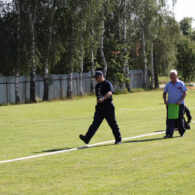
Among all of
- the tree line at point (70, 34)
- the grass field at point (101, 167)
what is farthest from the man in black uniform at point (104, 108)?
the tree line at point (70, 34)

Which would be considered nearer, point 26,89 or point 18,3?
point 18,3

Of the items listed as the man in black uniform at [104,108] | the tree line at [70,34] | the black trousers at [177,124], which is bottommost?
the black trousers at [177,124]

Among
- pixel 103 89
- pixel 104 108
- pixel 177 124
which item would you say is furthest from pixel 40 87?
pixel 103 89

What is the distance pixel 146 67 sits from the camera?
55.1m

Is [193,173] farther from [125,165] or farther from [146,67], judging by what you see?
[146,67]

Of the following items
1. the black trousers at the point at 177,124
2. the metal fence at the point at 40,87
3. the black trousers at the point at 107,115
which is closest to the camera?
the black trousers at the point at 107,115

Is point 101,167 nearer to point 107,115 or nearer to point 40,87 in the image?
point 107,115

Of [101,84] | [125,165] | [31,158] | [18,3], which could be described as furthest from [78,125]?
[18,3]

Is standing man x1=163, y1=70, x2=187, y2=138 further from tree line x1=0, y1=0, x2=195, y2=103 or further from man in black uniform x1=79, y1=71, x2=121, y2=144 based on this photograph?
tree line x1=0, y1=0, x2=195, y2=103

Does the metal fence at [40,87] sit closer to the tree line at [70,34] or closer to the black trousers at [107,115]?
the tree line at [70,34]

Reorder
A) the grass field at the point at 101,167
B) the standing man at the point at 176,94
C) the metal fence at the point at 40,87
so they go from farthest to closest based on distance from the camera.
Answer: the metal fence at the point at 40,87
the standing man at the point at 176,94
the grass field at the point at 101,167

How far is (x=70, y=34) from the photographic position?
3859 cm

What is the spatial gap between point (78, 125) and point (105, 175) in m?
9.25

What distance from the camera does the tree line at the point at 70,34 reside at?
118 ft
